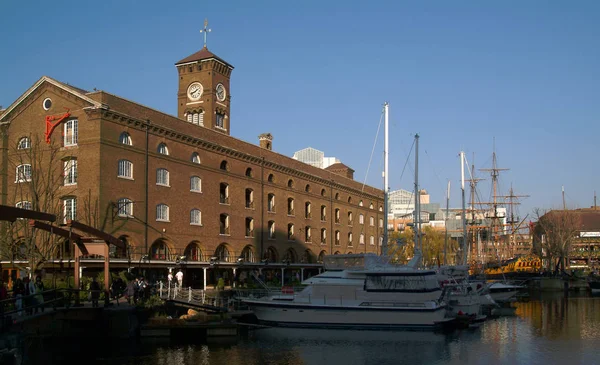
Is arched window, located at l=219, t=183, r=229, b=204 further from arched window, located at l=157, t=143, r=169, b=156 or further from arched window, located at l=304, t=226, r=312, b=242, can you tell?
arched window, located at l=304, t=226, r=312, b=242

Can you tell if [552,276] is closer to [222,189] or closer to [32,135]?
[222,189]

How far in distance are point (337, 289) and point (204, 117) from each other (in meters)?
33.3

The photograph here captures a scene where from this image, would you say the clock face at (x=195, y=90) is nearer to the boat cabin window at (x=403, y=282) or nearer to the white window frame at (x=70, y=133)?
the white window frame at (x=70, y=133)

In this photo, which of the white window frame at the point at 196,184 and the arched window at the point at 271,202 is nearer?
the white window frame at the point at 196,184

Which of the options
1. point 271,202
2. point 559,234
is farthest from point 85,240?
point 559,234

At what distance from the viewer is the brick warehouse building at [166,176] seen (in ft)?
137

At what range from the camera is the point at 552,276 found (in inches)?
3241

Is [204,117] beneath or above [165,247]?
above

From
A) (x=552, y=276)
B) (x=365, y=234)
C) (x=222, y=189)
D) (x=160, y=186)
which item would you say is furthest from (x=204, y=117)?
(x=552, y=276)

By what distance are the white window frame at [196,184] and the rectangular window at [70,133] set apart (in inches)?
398

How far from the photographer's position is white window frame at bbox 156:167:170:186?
46188mm

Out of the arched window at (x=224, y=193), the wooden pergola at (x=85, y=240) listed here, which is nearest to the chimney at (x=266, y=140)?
the arched window at (x=224, y=193)

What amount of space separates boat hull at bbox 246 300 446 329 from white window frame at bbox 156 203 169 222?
11837mm

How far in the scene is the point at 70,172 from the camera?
140 ft
